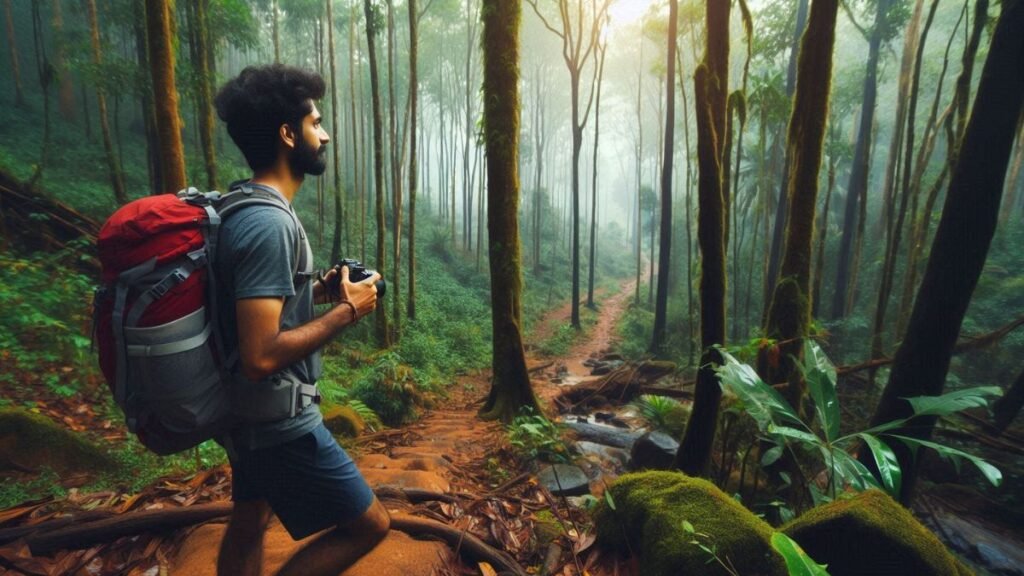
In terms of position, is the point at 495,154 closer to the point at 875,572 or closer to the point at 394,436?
the point at 394,436

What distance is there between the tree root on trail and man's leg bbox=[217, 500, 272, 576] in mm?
901

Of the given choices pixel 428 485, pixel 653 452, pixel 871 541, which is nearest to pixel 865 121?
pixel 653 452

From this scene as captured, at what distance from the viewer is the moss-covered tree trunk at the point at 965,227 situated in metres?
3.34

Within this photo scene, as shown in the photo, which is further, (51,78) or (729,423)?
(51,78)

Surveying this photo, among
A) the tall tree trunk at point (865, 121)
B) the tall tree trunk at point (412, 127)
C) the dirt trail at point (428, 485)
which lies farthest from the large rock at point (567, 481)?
the tall tree trunk at point (865, 121)

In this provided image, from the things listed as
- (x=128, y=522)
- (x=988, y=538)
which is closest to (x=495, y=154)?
(x=128, y=522)

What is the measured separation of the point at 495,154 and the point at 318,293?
4.28m

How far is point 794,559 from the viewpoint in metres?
1.32

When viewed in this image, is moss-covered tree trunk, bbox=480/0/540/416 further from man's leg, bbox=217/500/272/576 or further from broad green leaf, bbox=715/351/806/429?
man's leg, bbox=217/500/272/576

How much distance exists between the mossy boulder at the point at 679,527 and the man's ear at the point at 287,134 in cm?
243

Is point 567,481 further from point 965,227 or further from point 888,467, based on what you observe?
point 965,227

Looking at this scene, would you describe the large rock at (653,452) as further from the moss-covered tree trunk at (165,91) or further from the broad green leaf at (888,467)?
the moss-covered tree trunk at (165,91)

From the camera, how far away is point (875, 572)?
6.03 feet

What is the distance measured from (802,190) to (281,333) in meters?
4.55
